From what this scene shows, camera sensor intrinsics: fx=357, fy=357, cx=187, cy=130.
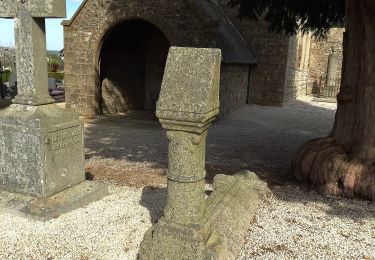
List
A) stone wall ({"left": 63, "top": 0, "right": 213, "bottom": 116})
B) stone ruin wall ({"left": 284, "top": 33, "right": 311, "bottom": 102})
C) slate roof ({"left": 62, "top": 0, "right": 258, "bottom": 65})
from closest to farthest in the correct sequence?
slate roof ({"left": 62, "top": 0, "right": 258, "bottom": 65}) < stone wall ({"left": 63, "top": 0, "right": 213, "bottom": 116}) < stone ruin wall ({"left": 284, "top": 33, "right": 311, "bottom": 102})

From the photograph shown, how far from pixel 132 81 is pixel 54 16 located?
12121mm

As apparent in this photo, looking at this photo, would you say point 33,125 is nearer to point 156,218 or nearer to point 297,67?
point 156,218

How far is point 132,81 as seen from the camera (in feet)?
56.0

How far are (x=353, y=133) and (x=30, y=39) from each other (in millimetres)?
5454

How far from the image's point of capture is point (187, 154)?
3.41 meters

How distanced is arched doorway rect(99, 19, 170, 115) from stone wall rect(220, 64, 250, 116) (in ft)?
11.9

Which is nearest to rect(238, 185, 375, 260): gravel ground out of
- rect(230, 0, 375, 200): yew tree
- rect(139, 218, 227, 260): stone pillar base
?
rect(230, 0, 375, 200): yew tree

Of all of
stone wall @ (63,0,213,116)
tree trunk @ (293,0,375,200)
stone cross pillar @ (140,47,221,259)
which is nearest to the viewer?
stone cross pillar @ (140,47,221,259)

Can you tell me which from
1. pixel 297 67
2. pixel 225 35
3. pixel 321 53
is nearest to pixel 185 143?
pixel 225 35

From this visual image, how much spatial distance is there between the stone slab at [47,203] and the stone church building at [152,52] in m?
7.85

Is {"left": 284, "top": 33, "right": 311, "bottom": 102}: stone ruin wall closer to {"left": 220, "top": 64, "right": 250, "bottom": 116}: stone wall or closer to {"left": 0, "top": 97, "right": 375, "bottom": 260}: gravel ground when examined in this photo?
{"left": 220, "top": 64, "right": 250, "bottom": 116}: stone wall

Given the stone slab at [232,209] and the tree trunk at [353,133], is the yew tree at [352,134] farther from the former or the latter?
the stone slab at [232,209]

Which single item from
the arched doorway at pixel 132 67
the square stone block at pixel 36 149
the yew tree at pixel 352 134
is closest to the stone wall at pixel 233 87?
the arched doorway at pixel 132 67

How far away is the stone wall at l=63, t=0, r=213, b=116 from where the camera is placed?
12.2 m
